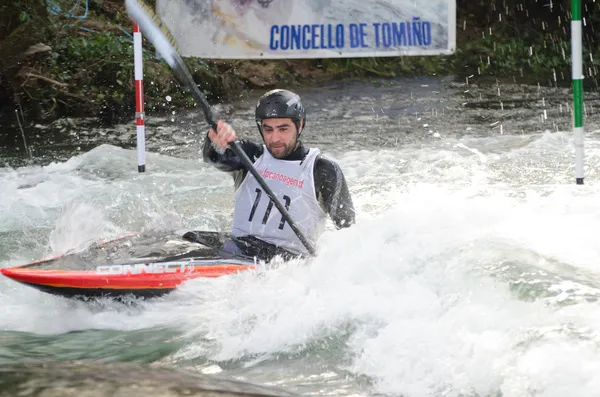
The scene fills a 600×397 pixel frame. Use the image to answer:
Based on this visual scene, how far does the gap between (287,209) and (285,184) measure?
0.14 m

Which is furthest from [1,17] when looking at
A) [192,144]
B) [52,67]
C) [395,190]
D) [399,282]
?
[399,282]

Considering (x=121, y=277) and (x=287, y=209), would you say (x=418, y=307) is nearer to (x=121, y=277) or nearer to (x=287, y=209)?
(x=287, y=209)

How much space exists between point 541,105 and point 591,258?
7.41m

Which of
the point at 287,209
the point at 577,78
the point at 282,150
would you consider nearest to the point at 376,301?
the point at 287,209

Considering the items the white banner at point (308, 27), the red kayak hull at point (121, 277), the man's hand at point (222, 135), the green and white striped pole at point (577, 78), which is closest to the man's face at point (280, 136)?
the man's hand at point (222, 135)

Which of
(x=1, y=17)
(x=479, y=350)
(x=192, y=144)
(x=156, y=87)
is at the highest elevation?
(x=1, y=17)

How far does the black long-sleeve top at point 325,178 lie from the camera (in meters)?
5.00

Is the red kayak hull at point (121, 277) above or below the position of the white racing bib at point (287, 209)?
below

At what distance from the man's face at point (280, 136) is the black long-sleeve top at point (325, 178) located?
0.17 feet

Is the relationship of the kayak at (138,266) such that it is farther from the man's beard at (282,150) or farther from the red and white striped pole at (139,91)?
the red and white striped pole at (139,91)

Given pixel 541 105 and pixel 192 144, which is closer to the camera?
pixel 192 144

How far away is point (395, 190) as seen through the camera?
7.71 m

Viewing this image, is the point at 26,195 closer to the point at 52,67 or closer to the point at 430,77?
the point at 52,67

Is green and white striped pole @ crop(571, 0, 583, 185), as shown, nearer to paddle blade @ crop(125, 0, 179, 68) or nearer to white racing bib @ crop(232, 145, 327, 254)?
white racing bib @ crop(232, 145, 327, 254)
